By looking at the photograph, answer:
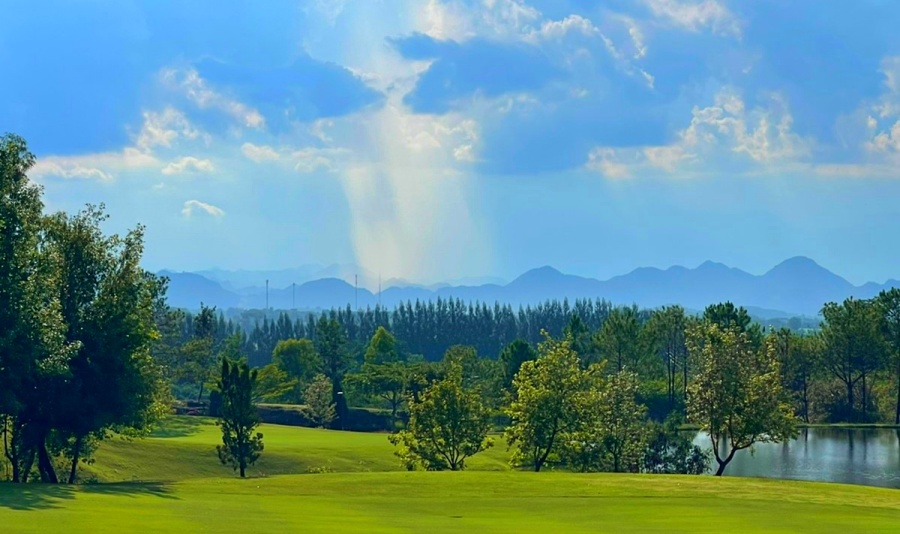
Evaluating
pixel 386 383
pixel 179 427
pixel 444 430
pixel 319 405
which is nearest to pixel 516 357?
pixel 386 383

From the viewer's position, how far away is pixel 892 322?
125125mm

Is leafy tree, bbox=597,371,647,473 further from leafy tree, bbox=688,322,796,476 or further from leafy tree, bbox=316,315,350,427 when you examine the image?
leafy tree, bbox=316,315,350,427

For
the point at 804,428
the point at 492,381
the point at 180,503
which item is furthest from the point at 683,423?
the point at 180,503

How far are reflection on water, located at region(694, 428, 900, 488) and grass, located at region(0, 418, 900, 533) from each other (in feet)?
77.2

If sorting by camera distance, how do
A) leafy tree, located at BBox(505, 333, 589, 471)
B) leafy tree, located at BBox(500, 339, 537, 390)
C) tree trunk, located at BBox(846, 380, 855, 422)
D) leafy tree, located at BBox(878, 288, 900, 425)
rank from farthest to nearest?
leafy tree, located at BBox(878, 288, 900, 425) < tree trunk, located at BBox(846, 380, 855, 422) < leafy tree, located at BBox(500, 339, 537, 390) < leafy tree, located at BBox(505, 333, 589, 471)

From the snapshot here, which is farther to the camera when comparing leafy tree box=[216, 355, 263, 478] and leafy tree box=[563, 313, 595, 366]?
leafy tree box=[563, 313, 595, 366]

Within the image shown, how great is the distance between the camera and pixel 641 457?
64.4m

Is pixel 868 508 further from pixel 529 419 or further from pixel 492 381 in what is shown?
pixel 492 381

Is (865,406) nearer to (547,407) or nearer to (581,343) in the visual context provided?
(581,343)

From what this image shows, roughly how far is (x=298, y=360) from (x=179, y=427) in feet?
161

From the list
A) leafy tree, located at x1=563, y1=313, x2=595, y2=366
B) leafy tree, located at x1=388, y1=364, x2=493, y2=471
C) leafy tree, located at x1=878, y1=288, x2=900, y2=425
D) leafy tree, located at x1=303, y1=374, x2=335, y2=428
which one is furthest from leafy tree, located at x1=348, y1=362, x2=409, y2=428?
leafy tree, located at x1=878, y1=288, x2=900, y2=425

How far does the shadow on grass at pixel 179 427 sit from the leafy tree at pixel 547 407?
1326 inches

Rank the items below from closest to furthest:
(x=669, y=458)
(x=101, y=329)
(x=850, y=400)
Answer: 1. (x=101, y=329)
2. (x=669, y=458)
3. (x=850, y=400)

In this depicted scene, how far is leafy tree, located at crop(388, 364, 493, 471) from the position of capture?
5950 cm
